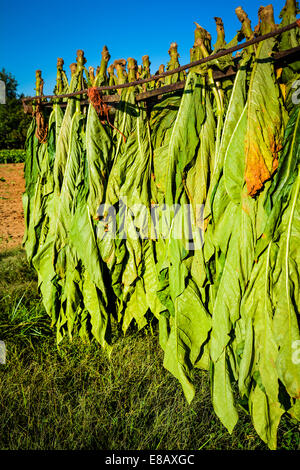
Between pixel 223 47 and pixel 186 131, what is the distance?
1.79 feet

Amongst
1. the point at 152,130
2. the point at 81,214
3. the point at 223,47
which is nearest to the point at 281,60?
the point at 223,47

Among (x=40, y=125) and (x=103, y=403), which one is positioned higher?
(x=40, y=125)

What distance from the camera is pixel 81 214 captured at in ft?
8.00

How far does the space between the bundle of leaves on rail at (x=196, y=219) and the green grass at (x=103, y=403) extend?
25cm

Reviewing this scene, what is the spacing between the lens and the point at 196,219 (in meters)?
1.94

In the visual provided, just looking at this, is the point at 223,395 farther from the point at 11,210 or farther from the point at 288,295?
the point at 11,210

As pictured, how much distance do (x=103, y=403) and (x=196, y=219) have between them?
1.34 m

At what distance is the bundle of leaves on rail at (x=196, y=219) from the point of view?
1612 mm

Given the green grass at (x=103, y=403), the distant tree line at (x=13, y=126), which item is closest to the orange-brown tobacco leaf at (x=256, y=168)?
the green grass at (x=103, y=403)

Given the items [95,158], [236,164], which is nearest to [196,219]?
[236,164]

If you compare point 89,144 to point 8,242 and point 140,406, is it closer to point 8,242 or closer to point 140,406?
point 140,406

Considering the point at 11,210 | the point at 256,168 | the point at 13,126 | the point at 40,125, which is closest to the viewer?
the point at 256,168

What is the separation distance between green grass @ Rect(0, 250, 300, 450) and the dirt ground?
13.5 ft

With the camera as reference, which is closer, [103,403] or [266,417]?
[266,417]
